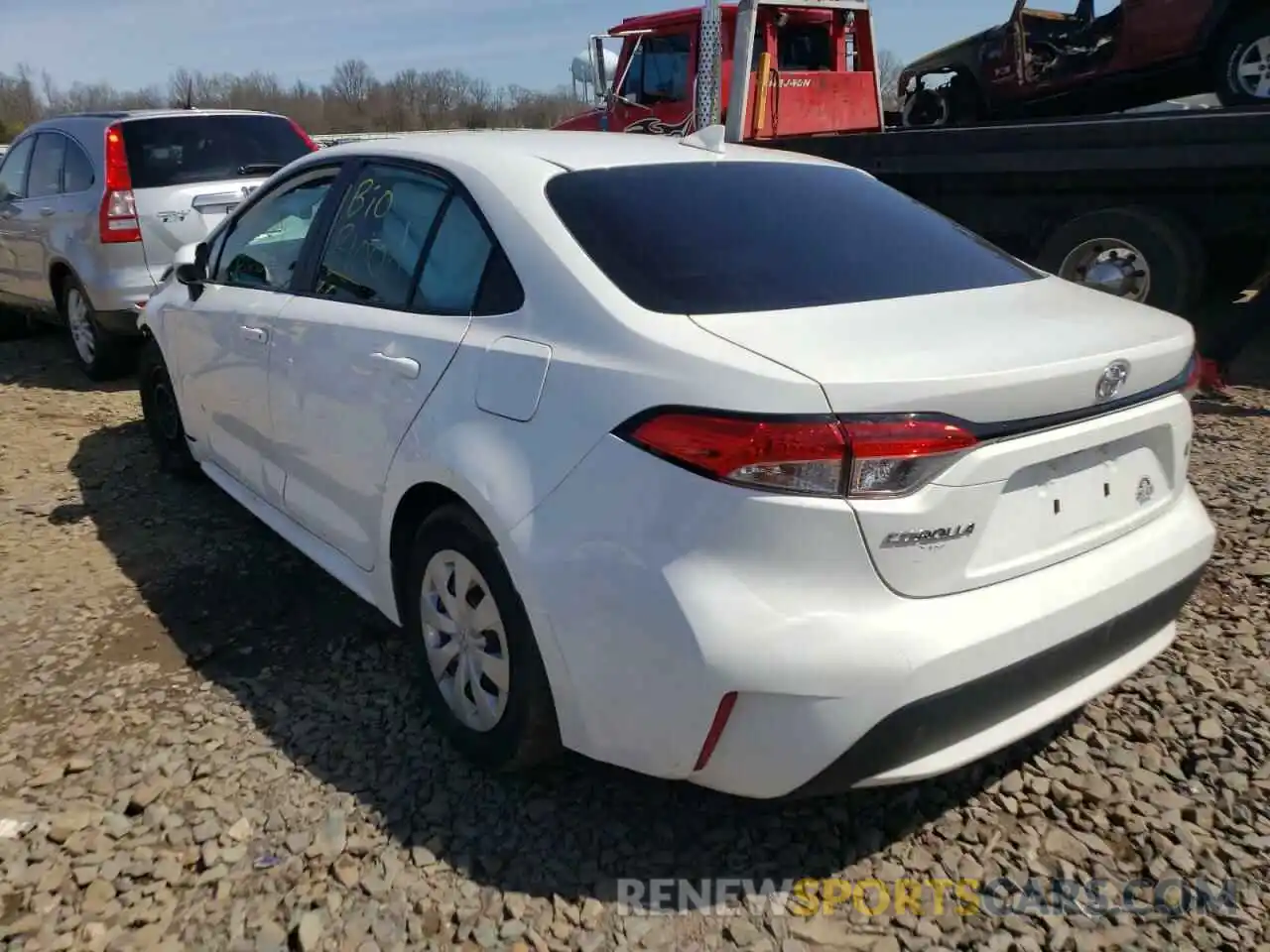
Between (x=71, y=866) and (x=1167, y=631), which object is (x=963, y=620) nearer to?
(x=1167, y=631)

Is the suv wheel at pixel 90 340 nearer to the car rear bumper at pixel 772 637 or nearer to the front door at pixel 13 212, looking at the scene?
the front door at pixel 13 212

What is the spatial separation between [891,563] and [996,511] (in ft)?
0.86

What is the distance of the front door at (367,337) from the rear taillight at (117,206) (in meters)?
3.69

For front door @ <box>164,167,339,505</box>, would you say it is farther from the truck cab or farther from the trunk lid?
the truck cab

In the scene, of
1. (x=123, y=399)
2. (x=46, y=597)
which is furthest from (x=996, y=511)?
(x=123, y=399)

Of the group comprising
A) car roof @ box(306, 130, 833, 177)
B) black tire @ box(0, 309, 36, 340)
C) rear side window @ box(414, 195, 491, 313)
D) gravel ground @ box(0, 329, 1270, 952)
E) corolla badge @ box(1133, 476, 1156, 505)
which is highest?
car roof @ box(306, 130, 833, 177)

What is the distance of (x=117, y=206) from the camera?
21.1ft

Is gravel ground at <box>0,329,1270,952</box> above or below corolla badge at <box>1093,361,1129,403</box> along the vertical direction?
below

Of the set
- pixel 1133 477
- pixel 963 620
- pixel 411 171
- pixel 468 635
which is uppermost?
pixel 411 171

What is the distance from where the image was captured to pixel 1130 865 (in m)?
2.38

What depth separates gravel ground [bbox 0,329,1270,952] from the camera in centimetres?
224

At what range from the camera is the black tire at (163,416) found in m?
4.82

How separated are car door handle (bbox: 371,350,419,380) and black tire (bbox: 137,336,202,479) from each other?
7.44 feet

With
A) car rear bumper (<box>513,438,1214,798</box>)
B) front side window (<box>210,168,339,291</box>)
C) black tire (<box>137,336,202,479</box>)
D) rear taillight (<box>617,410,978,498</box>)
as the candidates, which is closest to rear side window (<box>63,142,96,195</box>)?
black tire (<box>137,336,202,479</box>)
